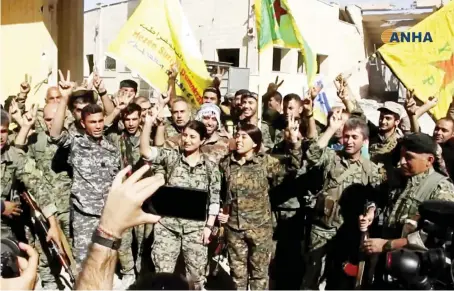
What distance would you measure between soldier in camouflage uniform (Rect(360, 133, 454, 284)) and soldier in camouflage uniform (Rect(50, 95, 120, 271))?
92.1 inches

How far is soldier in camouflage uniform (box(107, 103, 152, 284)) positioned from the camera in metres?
5.16

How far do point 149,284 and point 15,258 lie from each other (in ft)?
2.31

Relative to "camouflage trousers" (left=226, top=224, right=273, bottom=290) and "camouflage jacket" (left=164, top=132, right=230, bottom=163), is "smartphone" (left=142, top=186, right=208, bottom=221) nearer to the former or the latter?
"camouflage trousers" (left=226, top=224, right=273, bottom=290)

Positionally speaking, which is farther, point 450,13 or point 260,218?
point 450,13

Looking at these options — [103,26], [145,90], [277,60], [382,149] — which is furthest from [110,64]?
[382,149]

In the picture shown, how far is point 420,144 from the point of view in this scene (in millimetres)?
3699

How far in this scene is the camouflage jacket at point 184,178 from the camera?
4.65 metres

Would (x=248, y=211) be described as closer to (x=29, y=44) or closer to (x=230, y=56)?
(x=29, y=44)

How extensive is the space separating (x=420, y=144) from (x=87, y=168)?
9.05ft

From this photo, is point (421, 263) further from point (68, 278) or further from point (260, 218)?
point (68, 278)

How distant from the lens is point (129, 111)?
A: 17.2ft

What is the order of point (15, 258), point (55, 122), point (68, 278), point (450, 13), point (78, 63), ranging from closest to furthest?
point (15, 258) < point (55, 122) < point (68, 278) < point (450, 13) < point (78, 63)

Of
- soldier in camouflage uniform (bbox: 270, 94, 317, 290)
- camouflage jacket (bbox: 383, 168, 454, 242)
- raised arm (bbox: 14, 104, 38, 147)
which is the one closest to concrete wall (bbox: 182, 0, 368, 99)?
soldier in camouflage uniform (bbox: 270, 94, 317, 290)

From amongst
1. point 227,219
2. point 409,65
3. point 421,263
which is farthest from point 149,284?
point 409,65
